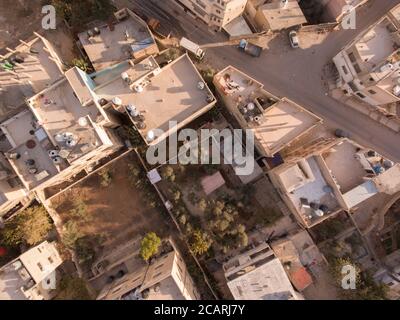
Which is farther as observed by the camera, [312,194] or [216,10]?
[216,10]

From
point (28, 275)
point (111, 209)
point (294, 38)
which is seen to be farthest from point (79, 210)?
point (294, 38)

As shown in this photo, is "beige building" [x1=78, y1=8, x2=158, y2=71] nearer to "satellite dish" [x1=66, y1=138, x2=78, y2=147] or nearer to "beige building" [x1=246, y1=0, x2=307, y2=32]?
"satellite dish" [x1=66, y1=138, x2=78, y2=147]

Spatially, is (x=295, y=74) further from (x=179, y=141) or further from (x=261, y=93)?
(x=179, y=141)

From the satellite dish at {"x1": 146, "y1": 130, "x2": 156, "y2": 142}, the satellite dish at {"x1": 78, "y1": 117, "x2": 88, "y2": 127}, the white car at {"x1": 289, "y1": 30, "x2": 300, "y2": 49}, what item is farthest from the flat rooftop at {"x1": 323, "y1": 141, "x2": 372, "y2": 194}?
the satellite dish at {"x1": 78, "y1": 117, "x2": 88, "y2": 127}

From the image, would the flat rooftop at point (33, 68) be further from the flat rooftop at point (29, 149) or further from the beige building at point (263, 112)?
the beige building at point (263, 112)

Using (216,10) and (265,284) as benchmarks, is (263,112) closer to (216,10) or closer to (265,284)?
(216,10)

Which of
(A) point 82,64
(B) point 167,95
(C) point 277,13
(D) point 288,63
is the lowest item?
(D) point 288,63
